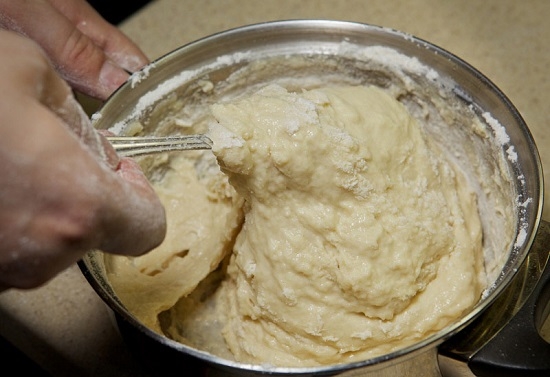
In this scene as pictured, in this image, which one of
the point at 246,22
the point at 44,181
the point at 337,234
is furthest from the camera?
the point at 246,22

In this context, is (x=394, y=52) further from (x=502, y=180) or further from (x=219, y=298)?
(x=219, y=298)

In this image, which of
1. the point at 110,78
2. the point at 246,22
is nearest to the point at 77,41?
the point at 110,78

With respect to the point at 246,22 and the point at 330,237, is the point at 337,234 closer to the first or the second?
the point at 330,237

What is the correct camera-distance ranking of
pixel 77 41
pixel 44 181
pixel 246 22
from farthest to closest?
pixel 246 22 < pixel 77 41 < pixel 44 181

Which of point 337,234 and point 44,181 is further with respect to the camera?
point 337,234

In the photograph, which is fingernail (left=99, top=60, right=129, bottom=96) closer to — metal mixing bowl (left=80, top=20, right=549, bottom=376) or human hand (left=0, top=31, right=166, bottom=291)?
metal mixing bowl (left=80, top=20, right=549, bottom=376)

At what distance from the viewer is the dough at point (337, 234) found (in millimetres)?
901

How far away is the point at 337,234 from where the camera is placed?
0.94 metres

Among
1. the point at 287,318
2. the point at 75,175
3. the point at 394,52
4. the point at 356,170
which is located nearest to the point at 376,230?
the point at 356,170

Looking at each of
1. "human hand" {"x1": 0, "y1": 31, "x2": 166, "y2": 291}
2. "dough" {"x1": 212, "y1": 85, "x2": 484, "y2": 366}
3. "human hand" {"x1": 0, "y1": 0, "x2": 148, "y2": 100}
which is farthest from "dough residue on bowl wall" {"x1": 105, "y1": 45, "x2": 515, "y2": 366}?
"human hand" {"x1": 0, "y1": 31, "x2": 166, "y2": 291}

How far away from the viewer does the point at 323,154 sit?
0.90 metres

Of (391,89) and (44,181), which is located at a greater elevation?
(391,89)

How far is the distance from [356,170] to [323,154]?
66mm

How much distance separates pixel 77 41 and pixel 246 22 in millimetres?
552
